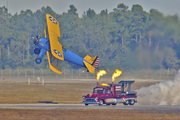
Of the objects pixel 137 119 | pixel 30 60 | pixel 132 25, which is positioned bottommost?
pixel 137 119

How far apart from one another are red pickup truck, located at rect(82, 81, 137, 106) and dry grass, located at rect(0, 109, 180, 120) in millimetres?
3410

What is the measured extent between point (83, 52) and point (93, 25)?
1060 inches

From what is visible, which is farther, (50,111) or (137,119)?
(50,111)

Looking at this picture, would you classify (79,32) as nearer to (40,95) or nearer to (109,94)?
(40,95)

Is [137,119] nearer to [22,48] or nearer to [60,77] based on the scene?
[60,77]

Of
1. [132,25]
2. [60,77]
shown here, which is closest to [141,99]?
[60,77]

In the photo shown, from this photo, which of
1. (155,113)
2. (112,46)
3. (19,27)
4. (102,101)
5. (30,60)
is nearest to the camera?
(155,113)

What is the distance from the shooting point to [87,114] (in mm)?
27781

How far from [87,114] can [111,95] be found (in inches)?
265

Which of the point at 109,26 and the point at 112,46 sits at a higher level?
the point at 109,26

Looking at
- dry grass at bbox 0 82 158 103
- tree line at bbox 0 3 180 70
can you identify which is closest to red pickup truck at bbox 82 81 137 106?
dry grass at bbox 0 82 158 103

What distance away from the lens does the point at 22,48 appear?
13000cm

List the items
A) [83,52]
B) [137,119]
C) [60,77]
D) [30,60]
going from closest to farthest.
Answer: [137,119], [60,77], [83,52], [30,60]

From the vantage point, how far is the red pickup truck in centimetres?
3359
